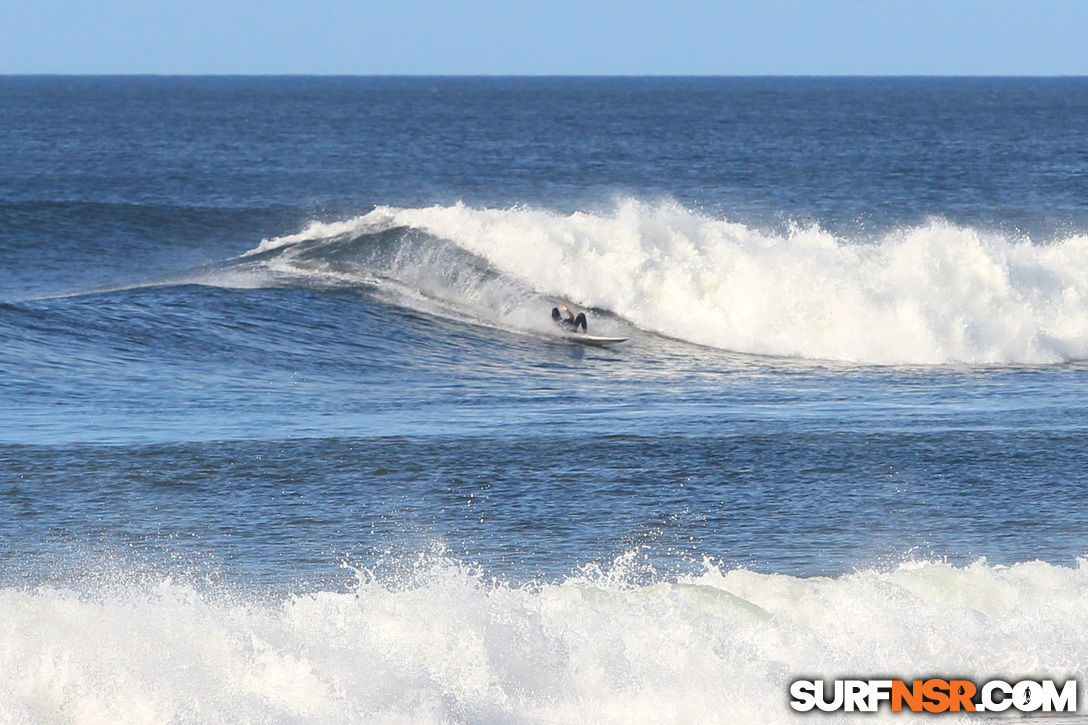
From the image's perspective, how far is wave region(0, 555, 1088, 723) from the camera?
25.0 feet

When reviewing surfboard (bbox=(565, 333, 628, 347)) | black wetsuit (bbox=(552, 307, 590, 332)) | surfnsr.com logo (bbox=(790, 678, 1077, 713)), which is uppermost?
black wetsuit (bbox=(552, 307, 590, 332))

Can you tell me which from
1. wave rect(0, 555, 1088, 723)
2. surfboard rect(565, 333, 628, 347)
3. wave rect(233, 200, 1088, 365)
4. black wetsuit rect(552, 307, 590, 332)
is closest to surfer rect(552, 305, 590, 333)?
black wetsuit rect(552, 307, 590, 332)

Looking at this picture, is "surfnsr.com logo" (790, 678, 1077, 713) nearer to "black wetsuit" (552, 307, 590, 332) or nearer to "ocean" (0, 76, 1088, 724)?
"ocean" (0, 76, 1088, 724)

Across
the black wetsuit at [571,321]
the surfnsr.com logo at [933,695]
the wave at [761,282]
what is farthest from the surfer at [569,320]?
the surfnsr.com logo at [933,695]

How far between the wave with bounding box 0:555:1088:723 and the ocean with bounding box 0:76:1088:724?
0.03 m

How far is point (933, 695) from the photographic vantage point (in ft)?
26.0

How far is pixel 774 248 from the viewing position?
2527 centimetres

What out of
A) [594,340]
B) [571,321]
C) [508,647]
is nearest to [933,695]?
[508,647]

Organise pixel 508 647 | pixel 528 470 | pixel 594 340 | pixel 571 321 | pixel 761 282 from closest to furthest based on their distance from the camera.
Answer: pixel 508 647 → pixel 528 470 → pixel 594 340 → pixel 571 321 → pixel 761 282

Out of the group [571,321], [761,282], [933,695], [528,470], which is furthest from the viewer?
[761,282]

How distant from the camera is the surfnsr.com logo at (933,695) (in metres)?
7.73

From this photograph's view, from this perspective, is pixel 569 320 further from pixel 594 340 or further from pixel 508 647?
pixel 508 647

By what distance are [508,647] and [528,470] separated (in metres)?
4.73

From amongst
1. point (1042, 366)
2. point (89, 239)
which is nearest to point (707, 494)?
point (1042, 366)
